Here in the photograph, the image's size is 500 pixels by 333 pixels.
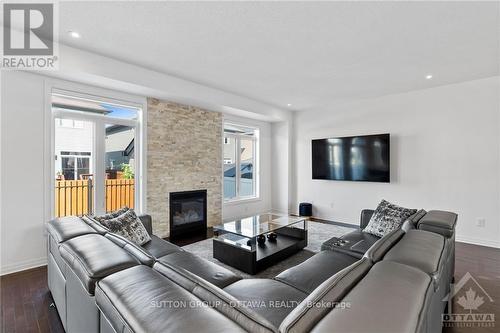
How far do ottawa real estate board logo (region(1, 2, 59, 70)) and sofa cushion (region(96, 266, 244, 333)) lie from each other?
270 centimetres

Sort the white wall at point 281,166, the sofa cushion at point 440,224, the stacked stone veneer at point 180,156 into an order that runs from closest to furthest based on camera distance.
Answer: the sofa cushion at point 440,224, the stacked stone veneer at point 180,156, the white wall at point 281,166

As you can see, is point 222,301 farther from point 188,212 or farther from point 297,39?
point 188,212

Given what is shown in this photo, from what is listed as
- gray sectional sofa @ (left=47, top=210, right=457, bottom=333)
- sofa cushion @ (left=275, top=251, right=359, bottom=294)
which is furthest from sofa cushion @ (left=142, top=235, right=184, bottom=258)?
sofa cushion @ (left=275, top=251, right=359, bottom=294)

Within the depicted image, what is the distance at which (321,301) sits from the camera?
96 cm

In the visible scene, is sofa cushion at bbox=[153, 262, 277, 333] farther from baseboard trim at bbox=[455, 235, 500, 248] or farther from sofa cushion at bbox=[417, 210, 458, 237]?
baseboard trim at bbox=[455, 235, 500, 248]

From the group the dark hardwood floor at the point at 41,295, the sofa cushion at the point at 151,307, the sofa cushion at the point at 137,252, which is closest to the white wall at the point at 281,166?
the dark hardwood floor at the point at 41,295

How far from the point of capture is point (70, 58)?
10.1 ft

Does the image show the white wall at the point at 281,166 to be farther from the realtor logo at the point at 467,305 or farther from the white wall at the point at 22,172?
the white wall at the point at 22,172

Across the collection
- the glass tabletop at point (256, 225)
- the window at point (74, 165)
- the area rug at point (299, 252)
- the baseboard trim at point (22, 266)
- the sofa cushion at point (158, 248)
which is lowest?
the area rug at point (299, 252)

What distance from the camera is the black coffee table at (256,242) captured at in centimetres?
301

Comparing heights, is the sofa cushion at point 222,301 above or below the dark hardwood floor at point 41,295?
above

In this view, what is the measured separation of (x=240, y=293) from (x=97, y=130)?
355 cm

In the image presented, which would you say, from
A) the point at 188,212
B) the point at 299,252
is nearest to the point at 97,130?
the point at 188,212

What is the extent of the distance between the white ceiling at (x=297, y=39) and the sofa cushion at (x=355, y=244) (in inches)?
92.0
